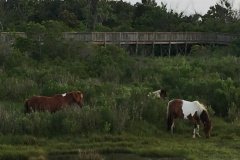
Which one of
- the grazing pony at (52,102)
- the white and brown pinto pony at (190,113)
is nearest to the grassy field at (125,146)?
the white and brown pinto pony at (190,113)

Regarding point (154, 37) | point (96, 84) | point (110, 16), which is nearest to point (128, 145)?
point (96, 84)

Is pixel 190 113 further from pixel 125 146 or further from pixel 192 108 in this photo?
pixel 125 146

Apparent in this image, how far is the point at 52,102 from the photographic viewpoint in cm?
1822

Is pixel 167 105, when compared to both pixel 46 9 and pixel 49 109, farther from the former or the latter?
pixel 46 9

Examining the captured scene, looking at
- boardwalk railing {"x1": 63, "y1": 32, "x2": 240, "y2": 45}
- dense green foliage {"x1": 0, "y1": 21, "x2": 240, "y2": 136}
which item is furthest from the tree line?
dense green foliage {"x1": 0, "y1": 21, "x2": 240, "y2": 136}

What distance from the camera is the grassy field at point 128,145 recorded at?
14.8 m

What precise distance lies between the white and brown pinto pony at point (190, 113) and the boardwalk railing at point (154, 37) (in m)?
20.7

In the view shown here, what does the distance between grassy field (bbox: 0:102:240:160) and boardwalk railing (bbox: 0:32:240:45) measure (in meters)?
21.5

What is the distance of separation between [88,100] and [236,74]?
10349 millimetres

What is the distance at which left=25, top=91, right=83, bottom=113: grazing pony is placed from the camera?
59.3ft

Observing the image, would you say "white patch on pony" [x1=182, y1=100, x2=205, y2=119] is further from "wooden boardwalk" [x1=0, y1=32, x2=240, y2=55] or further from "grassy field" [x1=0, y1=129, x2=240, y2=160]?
"wooden boardwalk" [x1=0, y1=32, x2=240, y2=55]

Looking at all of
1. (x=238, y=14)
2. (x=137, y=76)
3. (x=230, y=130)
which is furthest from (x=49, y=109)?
(x=238, y=14)

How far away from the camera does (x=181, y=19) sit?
5769 centimetres

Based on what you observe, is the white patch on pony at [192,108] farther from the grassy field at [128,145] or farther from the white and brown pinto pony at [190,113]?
the grassy field at [128,145]
